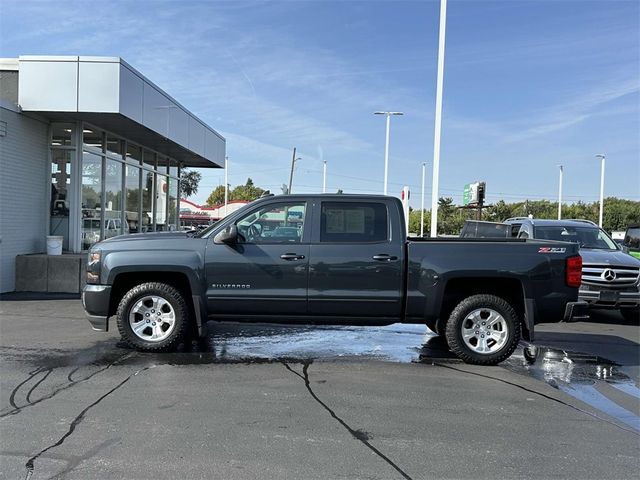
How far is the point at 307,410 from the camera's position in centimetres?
479

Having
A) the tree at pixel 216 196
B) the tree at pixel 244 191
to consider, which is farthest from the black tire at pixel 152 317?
the tree at pixel 216 196

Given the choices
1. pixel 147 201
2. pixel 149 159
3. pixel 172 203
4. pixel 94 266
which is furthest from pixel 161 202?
pixel 94 266

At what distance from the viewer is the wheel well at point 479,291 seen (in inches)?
260

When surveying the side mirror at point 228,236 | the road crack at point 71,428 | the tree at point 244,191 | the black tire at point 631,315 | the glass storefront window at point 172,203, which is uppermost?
the tree at point 244,191

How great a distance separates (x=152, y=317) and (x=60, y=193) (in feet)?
25.5

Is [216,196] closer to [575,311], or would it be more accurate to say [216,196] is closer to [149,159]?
[149,159]

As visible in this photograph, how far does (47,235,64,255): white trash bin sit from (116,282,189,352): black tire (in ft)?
21.0

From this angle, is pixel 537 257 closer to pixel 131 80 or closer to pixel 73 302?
pixel 73 302

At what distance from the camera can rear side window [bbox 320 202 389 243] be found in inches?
261

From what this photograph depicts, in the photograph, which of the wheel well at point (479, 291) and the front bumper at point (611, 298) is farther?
the front bumper at point (611, 298)

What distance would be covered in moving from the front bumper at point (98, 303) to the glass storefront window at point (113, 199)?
8.43 m

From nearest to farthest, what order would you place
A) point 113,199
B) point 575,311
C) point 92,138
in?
point 575,311, point 92,138, point 113,199

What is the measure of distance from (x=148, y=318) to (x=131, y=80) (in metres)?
7.45

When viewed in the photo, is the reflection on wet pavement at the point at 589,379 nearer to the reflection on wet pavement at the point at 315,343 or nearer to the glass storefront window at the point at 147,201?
the reflection on wet pavement at the point at 315,343
